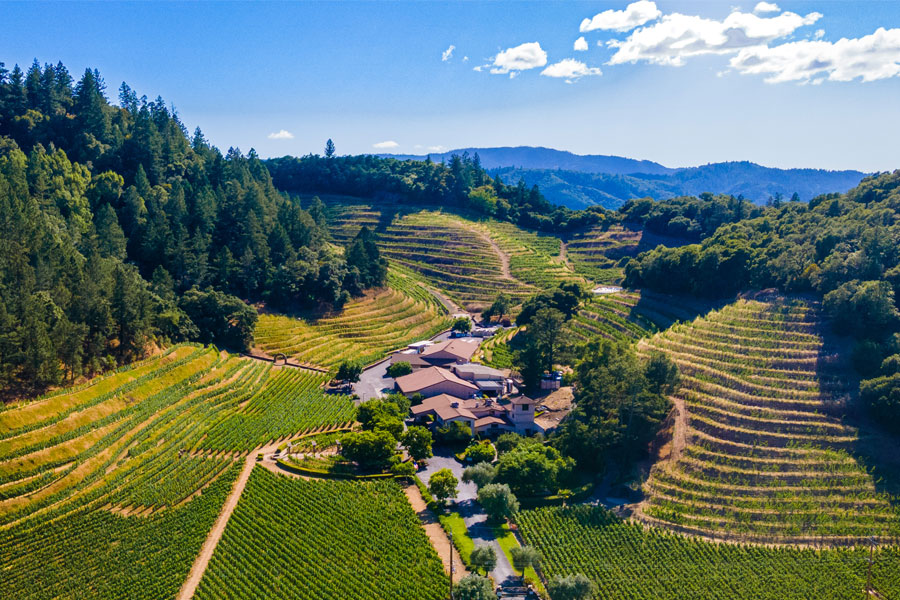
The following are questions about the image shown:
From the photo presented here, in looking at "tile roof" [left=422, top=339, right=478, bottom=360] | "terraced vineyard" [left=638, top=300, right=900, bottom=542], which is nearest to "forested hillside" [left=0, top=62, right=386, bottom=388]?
"tile roof" [left=422, top=339, right=478, bottom=360]

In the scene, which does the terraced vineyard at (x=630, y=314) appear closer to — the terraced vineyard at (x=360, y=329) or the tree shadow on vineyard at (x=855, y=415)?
the tree shadow on vineyard at (x=855, y=415)

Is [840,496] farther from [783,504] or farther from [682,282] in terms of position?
[682,282]

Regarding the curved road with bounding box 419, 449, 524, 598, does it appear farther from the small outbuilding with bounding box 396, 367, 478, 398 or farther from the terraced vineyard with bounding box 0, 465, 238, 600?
the terraced vineyard with bounding box 0, 465, 238, 600

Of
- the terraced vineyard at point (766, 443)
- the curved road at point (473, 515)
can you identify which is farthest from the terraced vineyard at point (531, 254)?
the curved road at point (473, 515)

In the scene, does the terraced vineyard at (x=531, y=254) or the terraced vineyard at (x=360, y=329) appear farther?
the terraced vineyard at (x=531, y=254)

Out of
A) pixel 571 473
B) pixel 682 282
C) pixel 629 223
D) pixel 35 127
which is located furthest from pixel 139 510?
pixel 629 223

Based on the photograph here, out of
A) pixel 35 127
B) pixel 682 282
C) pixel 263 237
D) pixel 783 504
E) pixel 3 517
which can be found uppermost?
pixel 35 127

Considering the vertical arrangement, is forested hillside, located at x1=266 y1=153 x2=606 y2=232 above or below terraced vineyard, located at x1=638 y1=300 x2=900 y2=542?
above
